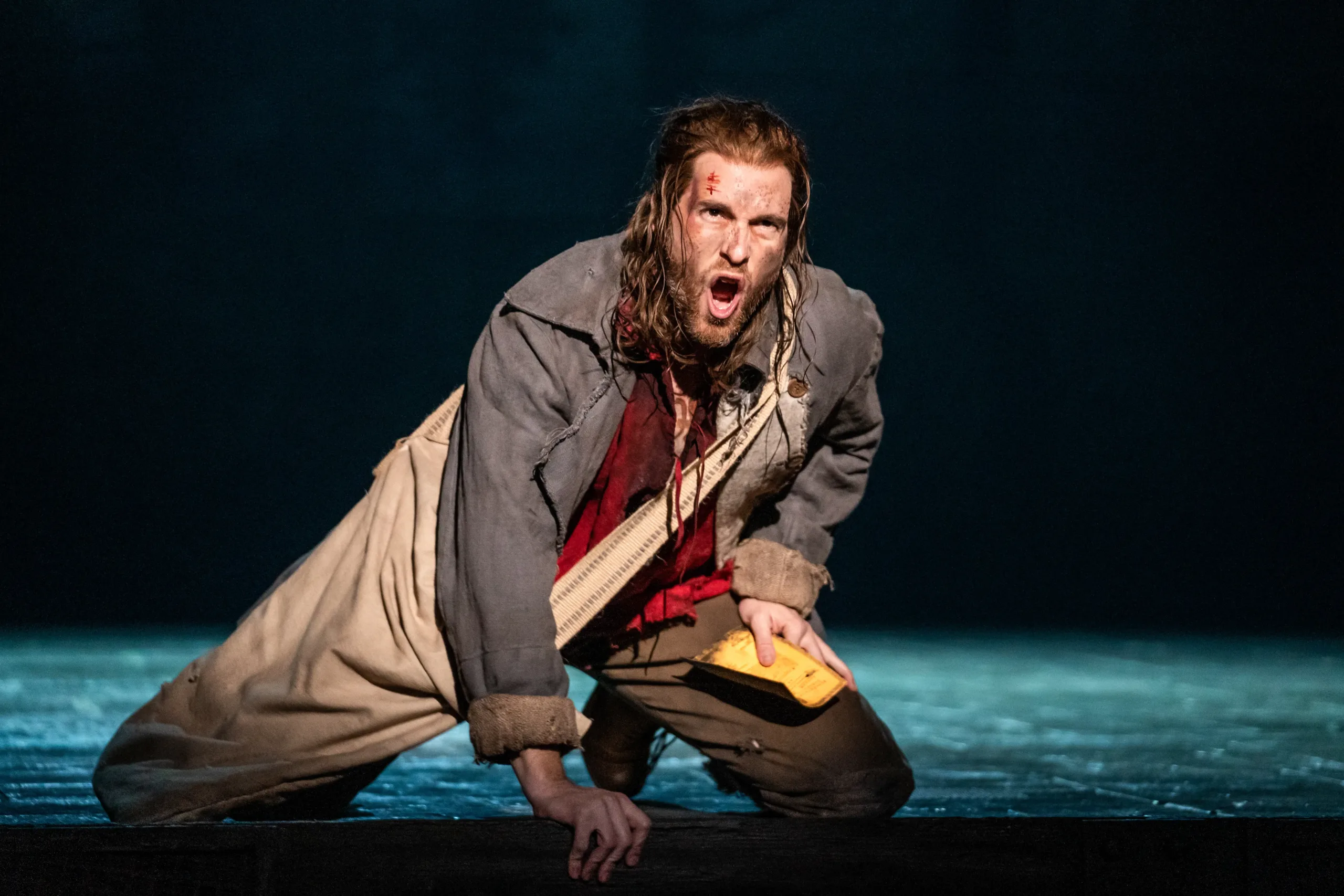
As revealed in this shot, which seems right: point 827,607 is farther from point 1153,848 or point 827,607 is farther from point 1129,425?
point 1153,848

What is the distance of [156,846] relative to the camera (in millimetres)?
1266

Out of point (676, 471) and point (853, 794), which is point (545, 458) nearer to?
point (676, 471)

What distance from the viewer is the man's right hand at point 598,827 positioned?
128cm

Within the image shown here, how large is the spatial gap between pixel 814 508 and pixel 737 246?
533 millimetres

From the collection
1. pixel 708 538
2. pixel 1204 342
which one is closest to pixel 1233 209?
pixel 1204 342

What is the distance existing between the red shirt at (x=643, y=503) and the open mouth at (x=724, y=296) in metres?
0.11

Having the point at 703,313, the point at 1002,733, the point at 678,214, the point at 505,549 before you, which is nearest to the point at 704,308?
the point at 703,313

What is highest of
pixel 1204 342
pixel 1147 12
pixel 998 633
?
pixel 1147 12

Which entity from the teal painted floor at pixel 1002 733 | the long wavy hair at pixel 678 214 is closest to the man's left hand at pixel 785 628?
the long wavy hair at pixel 678 214

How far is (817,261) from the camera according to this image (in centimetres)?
574

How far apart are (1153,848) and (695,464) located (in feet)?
2.35

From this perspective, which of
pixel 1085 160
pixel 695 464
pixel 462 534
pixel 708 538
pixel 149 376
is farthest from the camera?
pixel 1085 160

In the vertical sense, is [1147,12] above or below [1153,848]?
above

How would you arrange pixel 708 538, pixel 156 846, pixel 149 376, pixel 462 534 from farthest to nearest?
pixel 149 376 < pixel 708 538 < pixel 462 534 < pixel 156 846
